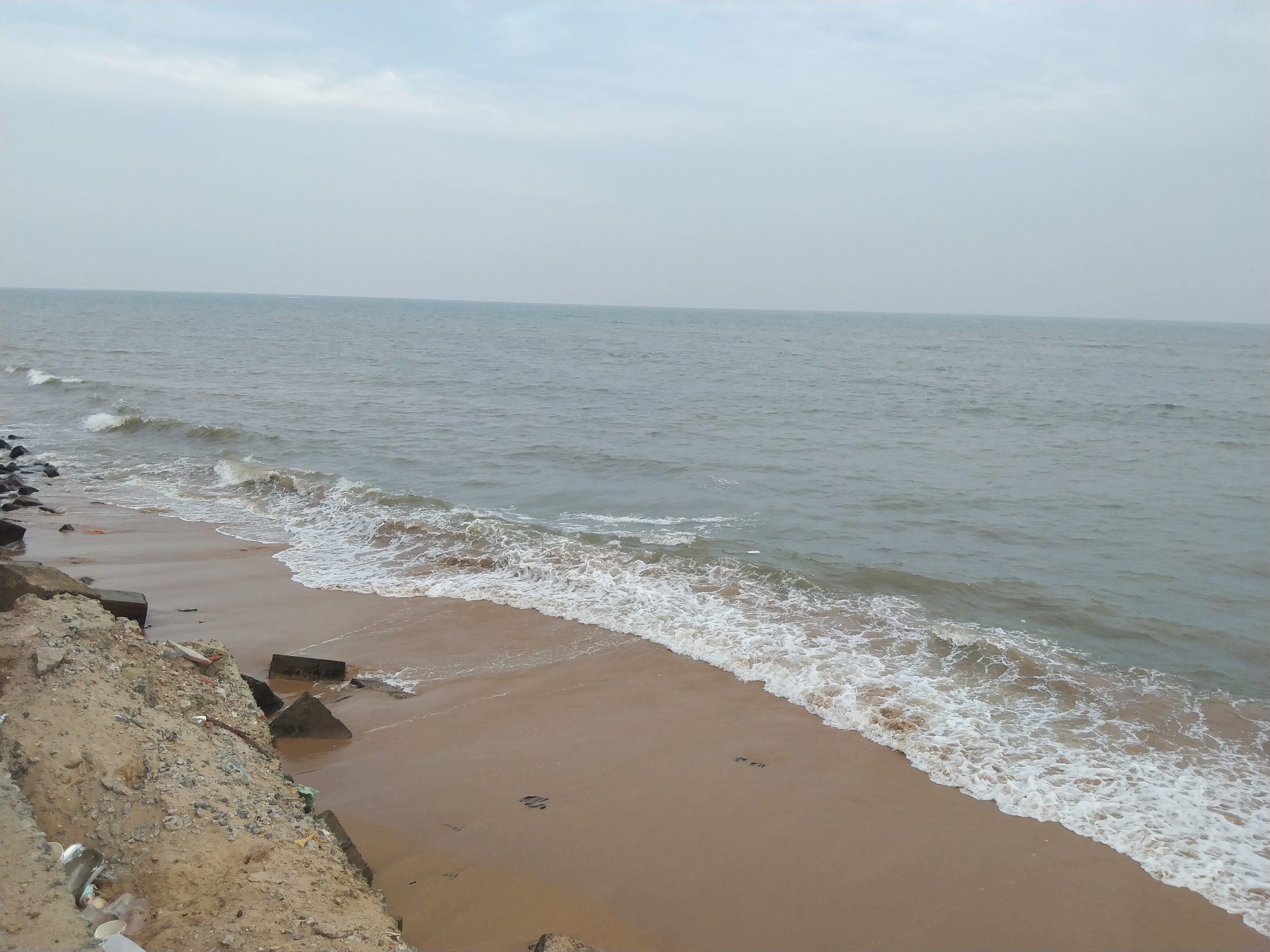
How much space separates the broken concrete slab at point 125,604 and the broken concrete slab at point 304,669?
133cm

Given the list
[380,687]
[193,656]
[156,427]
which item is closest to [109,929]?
[193,656]

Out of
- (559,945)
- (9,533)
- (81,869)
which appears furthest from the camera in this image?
(9,533)

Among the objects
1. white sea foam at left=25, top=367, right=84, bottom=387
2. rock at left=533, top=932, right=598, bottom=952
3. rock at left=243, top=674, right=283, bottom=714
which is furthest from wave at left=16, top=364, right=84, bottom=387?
rock at left=533, top=932, right=598, bottom=952

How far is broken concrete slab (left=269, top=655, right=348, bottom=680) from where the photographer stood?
8234mm

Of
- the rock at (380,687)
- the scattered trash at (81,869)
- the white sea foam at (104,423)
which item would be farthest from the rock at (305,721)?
the white sea foam at (104,423)

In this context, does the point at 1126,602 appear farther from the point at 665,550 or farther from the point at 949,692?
the point at 665,550

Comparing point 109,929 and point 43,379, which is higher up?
point 43,379

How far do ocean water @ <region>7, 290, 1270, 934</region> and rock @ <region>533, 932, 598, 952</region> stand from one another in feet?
12.6

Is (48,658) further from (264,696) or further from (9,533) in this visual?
(9,533)

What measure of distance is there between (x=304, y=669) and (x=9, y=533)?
6.95m

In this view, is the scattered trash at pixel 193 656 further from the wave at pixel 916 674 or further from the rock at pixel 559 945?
the wave at pixel 916 674

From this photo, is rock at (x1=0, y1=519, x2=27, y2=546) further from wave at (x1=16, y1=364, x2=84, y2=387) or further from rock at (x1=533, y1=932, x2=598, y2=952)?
wave at (x1=16, y1=364, x2=84, y2=387)

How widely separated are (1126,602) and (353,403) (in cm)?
2453

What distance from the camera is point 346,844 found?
16.5ft
